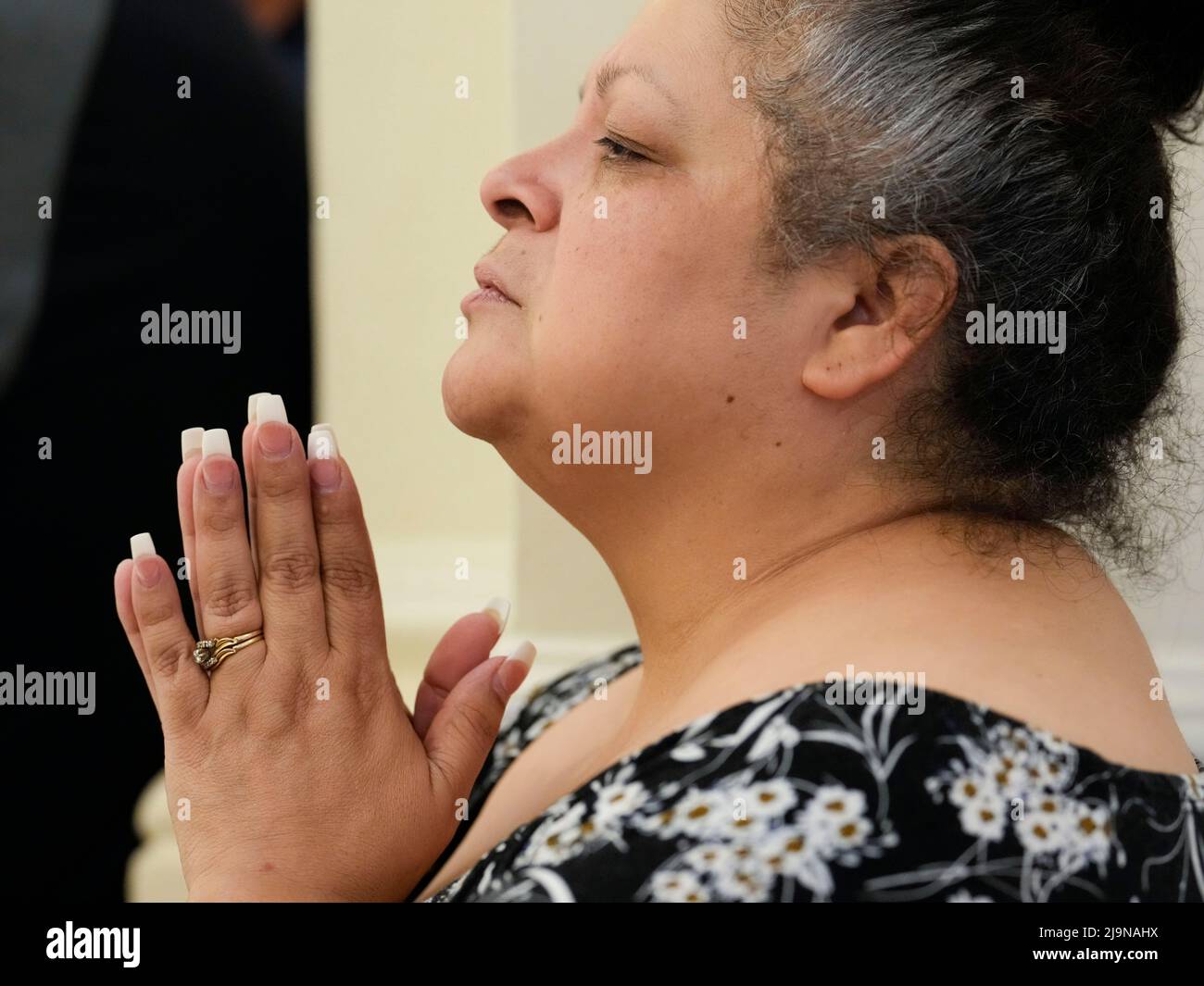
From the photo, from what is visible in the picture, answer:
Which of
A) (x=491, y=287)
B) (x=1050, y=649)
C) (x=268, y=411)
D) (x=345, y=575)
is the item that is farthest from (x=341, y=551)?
(x=1050, y=649)

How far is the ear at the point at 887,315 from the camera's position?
38.9 inches

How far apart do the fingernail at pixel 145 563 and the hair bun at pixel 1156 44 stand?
832 millimetres

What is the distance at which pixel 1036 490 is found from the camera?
3.40ft

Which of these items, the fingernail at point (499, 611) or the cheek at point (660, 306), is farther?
the fingernail at point (499, 611)

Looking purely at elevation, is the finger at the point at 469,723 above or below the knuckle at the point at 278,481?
below

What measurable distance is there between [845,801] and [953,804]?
0.06m

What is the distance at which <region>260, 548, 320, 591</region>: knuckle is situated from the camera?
0.99 m

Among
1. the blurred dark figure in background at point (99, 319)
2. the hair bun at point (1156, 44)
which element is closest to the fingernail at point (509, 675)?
the hair bun at point (1156, 44)

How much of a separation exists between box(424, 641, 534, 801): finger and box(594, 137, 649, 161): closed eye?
0.40m

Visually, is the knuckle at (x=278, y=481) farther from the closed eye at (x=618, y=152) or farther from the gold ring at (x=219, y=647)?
the closed eye at (x=618, y=152)

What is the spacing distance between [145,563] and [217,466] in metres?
0.11

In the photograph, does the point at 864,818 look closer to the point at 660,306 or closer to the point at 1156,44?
the point at 660,306

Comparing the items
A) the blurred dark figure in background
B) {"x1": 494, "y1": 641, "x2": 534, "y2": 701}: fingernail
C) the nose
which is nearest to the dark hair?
the nose

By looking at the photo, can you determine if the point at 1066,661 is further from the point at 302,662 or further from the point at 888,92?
the point at 302,662
